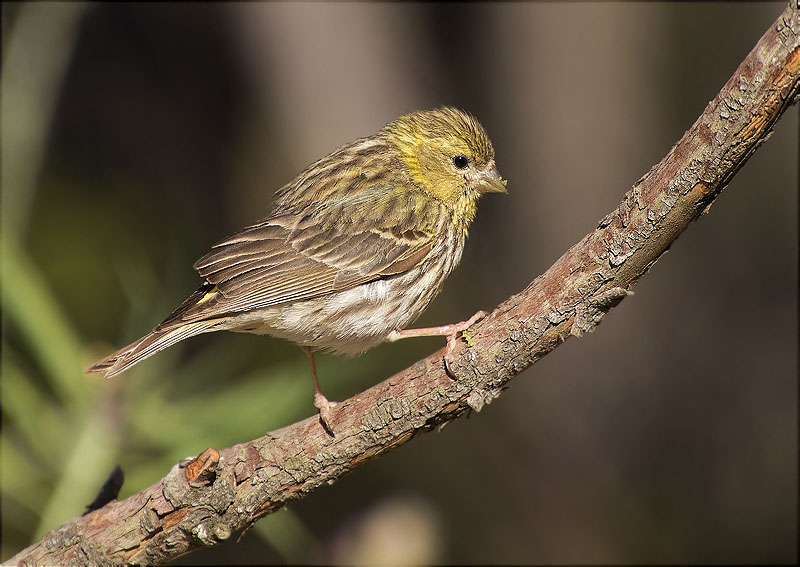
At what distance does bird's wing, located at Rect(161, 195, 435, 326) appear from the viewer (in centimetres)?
407

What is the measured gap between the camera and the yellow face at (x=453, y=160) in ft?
15.4

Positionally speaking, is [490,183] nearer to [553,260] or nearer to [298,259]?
[298,259]

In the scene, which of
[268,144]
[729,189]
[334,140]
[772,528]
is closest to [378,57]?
[334,140]

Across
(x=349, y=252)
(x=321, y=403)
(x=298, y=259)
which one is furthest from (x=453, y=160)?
(x=321, y=403)

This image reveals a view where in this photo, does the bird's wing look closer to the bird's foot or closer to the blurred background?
the bird's foot

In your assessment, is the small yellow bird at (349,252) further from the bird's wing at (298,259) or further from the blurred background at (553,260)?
the blurred background at (553,260)

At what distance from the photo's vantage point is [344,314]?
4.21 m

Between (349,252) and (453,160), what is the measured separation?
81 centimetres

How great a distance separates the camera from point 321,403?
394cm

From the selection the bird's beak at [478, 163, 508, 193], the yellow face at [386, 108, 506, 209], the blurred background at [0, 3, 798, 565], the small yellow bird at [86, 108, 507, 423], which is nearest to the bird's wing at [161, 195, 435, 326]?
the small yellow bird at [86, 108, 507, 423]

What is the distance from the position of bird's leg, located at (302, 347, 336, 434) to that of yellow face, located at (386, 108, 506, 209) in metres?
1.03

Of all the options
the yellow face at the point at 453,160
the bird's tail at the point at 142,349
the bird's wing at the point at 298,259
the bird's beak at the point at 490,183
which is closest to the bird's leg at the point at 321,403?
the bird's wing at the point at 298,259

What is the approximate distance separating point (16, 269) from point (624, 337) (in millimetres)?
5100

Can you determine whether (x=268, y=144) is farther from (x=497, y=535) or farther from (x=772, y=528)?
(x=772, y=528)
